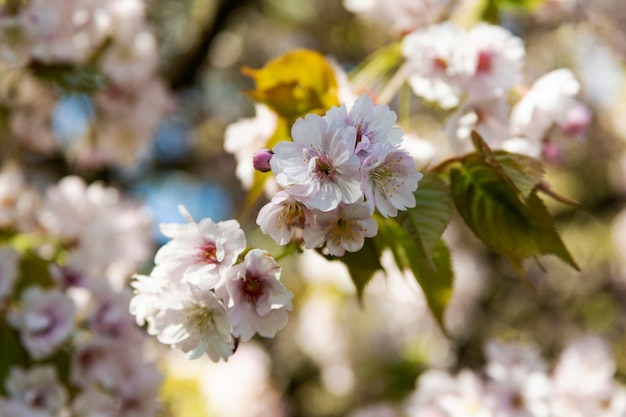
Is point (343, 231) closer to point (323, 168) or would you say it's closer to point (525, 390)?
point (323, 168)

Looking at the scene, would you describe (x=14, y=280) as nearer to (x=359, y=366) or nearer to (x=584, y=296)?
(x=359, y=366)

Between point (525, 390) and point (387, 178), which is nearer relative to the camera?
point (387, 178)

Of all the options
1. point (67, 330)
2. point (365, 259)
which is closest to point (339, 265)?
point (67, 330)

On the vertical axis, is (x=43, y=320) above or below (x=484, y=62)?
below

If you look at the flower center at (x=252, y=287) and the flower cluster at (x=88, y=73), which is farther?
the flower cluster at (x=88, y=73)

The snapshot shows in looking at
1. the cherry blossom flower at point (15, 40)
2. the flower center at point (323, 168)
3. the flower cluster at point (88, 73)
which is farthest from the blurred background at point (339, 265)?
the flower center at point (323, 168)

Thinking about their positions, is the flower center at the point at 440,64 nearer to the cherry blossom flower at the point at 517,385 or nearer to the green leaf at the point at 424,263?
the green leaf at the point at 424,263

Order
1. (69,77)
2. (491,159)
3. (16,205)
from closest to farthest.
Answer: (491,159) < (69,77) < (16,205)
